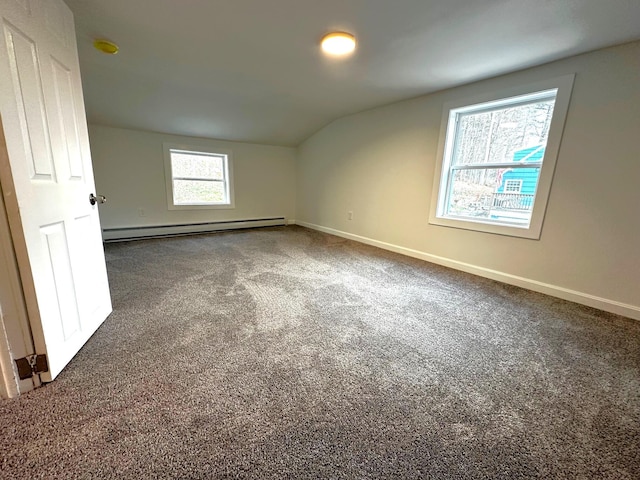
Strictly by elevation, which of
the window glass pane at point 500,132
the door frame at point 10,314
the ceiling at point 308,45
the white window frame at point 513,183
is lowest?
the door frame at point 10,314

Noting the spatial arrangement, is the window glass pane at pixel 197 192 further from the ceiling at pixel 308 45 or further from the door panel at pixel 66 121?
the door panel at pixel 66 121

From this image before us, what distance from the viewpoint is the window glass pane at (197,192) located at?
4477mm

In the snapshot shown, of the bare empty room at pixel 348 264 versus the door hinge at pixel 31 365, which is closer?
the bare empty room at pixel 348 264

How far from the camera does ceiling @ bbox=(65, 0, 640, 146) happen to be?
1.59 meters

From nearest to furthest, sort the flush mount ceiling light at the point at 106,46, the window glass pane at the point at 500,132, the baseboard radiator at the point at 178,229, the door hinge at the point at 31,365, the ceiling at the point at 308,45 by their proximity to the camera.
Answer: the door hinge at the point at 31,365
the ceiling at the point at 308,45
the flush mount ceiling light at the point at 106,46
the window glass pane at the point at 500,132
the baseboard radiator at the point at 178,229

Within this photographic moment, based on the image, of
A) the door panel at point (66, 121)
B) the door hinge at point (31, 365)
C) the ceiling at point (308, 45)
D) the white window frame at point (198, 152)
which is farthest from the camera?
the white window frame at point (198, 152)

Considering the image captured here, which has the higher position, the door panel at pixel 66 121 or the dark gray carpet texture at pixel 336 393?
the door panel at pixel 66 121

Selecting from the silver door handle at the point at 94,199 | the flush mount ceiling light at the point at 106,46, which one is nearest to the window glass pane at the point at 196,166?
the flush mount ceiling light at the point at 106,46

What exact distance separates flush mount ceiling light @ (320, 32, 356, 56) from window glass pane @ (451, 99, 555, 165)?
1.55 metres

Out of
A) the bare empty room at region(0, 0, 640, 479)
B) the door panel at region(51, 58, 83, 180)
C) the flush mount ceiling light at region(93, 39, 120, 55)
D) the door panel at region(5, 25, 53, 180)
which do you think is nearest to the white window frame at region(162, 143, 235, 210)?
the bare empty room at region(0, 0, 640, 479)

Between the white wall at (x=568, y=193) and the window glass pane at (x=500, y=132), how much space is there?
0.23 m

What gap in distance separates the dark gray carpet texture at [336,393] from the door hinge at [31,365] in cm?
9

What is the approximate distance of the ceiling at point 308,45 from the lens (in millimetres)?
1588

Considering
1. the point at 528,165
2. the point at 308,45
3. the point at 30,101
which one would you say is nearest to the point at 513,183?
the point at 528,165
